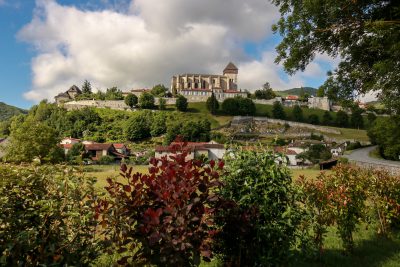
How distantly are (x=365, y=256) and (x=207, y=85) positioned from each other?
591ft

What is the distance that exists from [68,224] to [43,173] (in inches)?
30.1

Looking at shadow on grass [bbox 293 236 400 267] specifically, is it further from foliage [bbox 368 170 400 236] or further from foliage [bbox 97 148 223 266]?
foliage [bbox 97 148 223 266]

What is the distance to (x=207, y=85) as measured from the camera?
186 meters

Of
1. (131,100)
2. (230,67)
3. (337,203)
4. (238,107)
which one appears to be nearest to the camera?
(337,203)

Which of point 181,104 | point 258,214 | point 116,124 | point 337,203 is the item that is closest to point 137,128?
point 116,124

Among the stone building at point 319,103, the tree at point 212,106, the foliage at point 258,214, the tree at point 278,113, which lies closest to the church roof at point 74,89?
the tree at point 212,106

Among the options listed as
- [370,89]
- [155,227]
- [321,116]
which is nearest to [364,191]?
[370,89]

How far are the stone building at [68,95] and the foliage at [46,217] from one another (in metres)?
172

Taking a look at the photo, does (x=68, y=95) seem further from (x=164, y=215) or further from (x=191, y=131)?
(x=164, y=215)

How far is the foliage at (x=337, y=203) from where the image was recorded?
8.38m

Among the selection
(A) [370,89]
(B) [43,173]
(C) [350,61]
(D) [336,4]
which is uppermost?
(D) [336,4]

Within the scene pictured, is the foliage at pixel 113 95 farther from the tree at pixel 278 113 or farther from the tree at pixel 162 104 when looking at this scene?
the tree at pixel 278 113

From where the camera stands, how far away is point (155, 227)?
4.08m

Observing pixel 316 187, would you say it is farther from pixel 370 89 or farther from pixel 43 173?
pixel 43 173
